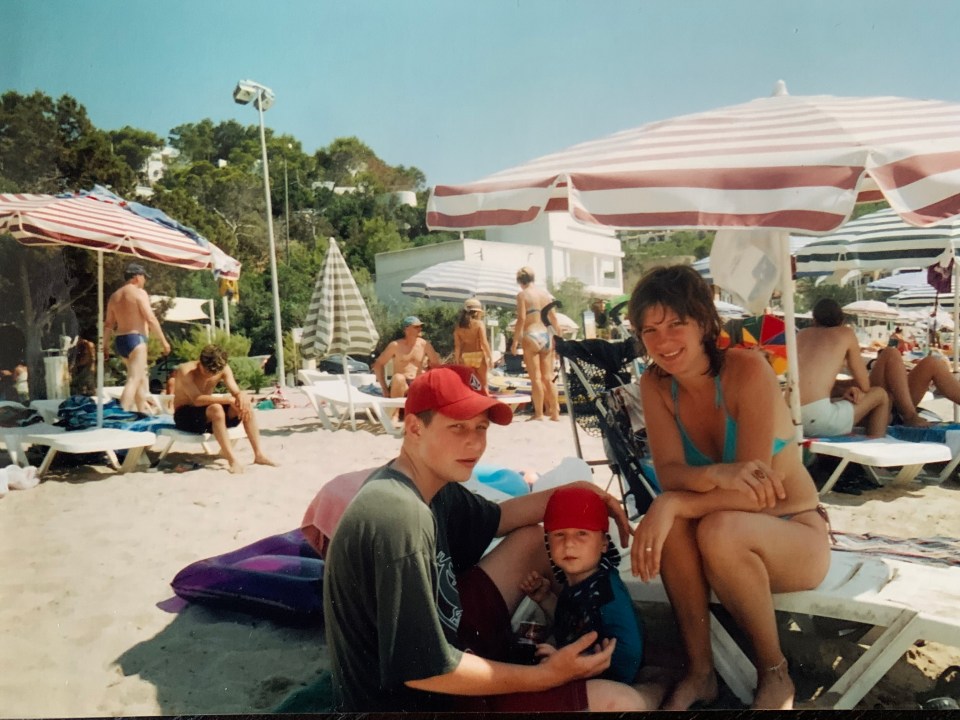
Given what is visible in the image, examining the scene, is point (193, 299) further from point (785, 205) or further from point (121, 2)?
point (785, 205)

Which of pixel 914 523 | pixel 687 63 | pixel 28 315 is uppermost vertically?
pixel 687 63

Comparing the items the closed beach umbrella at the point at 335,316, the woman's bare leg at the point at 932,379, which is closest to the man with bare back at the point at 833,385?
the woman's bare leg at the point at 932,379

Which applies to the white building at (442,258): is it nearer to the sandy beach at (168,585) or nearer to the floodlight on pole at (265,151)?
the floodlight on pole at (265,151)

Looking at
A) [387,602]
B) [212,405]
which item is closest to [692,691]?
[387,602]

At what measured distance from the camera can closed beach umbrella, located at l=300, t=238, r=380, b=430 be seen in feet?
11.7

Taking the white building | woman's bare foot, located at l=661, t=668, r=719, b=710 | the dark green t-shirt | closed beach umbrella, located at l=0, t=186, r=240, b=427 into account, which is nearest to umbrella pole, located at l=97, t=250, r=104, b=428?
closed beach umbrella, located at l=0, t=186, r=240, b=427

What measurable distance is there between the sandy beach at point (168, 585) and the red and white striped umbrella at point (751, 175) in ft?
4.72

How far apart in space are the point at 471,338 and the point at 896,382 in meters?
3.00

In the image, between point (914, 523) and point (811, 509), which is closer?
point (811, 509)

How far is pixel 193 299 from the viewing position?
4328mm

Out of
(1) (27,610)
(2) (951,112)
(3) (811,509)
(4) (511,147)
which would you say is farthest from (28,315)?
(2) (951,112)

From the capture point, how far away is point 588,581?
80.4 inches

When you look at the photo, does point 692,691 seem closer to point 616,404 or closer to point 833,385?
point 616,404

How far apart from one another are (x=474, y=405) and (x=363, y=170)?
6.13ft
